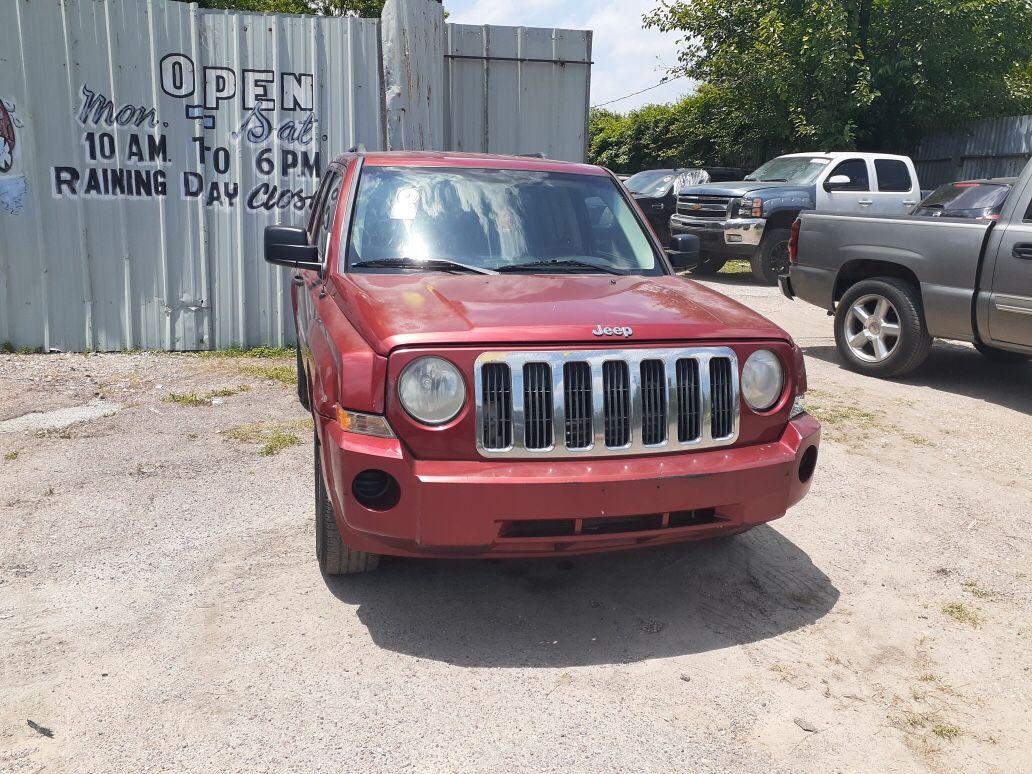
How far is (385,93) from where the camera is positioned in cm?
812

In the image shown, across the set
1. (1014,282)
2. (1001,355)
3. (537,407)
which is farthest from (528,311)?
(1001,355)

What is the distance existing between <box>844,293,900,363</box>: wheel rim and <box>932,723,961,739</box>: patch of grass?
5.19m

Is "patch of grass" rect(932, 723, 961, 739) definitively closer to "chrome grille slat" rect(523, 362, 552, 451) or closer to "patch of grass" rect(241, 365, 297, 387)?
"chrome grille slat" rect(523, 362, 552, 451)

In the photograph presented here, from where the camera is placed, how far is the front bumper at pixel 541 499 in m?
3.03

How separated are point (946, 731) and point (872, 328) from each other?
5.47 meters

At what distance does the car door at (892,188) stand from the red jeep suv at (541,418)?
38.7 ft

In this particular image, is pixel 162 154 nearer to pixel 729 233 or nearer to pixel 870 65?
pixel 729 233

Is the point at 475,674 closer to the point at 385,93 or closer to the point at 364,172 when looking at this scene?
the point at 364,172

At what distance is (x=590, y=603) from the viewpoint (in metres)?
3.67

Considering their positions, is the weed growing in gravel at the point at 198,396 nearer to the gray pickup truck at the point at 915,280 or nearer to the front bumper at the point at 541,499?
the front bumper at the point at 541,499

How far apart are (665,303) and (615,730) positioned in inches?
67.0

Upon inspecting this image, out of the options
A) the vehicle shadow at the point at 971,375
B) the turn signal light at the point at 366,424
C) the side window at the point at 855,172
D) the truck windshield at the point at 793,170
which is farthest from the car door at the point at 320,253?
the side window at the point at 855,172

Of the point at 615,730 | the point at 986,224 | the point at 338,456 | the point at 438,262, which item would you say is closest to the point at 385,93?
the point at 438,262

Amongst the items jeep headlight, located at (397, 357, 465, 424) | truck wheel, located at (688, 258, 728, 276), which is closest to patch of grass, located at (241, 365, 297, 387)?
jeep headlight, located at (397, 357, 465, 424)
